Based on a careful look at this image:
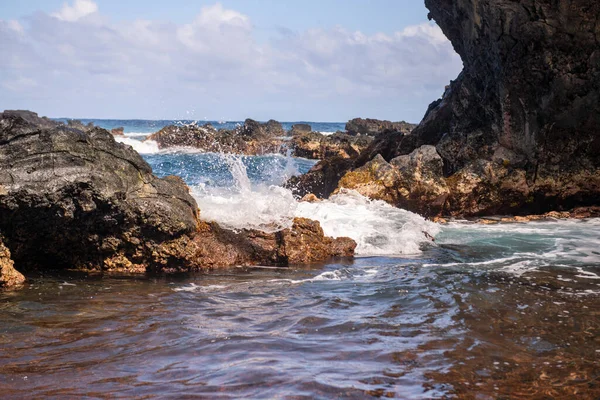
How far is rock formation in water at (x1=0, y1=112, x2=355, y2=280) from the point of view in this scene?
6.82 meters

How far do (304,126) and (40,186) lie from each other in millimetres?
53282

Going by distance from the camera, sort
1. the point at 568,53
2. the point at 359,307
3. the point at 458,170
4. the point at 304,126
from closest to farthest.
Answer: the point at 359,307
the point at 568,53
the point at 458,170
the point at 304,126

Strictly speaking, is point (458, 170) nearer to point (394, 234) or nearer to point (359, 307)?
point (394, 234)

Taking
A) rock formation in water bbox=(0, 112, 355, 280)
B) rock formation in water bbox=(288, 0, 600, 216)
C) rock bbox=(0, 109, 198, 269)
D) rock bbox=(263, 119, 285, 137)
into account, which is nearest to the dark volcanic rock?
rock formation in water bbox=(288, 0, 600, 216)

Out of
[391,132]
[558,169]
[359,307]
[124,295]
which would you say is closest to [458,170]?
[558,169]

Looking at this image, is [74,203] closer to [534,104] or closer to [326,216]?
[326,216]

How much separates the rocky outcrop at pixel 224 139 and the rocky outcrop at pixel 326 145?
14.2 ft

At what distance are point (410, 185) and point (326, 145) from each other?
22.3 m

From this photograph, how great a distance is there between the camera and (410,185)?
13531 mm

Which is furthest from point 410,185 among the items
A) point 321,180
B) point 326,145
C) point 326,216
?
point 326,145

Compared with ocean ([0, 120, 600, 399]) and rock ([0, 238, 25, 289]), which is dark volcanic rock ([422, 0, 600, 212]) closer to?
ocean ([0, 120, 600, 399])

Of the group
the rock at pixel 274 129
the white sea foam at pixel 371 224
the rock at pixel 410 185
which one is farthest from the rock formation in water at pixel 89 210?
the rock at pixel 274 129

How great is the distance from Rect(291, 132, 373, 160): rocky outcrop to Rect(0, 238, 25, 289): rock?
27251 mm

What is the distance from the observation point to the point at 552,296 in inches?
257
